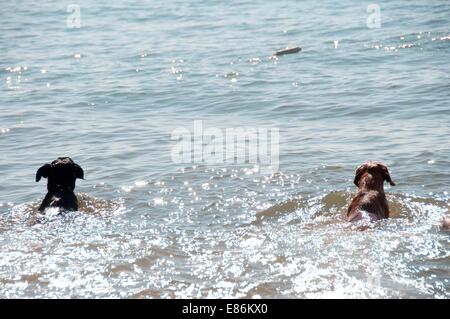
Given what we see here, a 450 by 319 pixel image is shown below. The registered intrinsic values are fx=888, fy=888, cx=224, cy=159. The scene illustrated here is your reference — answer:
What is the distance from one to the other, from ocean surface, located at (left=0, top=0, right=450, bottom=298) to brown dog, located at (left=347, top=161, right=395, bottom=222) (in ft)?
0.52

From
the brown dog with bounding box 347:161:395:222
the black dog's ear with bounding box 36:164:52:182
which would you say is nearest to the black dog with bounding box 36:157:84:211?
the black dog's ear with bounding box 36:164:52:182

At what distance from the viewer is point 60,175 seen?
10.7 m

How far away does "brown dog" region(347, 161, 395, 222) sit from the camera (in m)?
9.19

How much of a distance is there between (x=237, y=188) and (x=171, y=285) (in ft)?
11.4

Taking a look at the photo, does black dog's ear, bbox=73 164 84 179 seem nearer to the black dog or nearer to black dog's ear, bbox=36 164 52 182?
the black dog

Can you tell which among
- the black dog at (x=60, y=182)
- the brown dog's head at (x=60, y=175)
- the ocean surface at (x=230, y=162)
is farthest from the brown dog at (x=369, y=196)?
the brown dog's head at (x=60, y=175)

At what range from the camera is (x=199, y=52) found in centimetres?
2114

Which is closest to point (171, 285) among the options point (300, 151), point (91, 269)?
point (91, 269)

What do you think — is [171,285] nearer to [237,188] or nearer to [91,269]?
[91,269]

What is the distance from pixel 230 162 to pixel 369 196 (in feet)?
10.5

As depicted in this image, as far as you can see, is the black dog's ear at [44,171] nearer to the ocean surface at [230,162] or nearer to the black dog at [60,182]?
the black dog at [60,182]

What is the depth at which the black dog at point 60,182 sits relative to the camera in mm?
10406

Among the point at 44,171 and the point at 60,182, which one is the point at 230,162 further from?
the point at 44,171

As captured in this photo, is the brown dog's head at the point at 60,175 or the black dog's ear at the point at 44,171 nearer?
the brown dog's head at the point at 60,175
